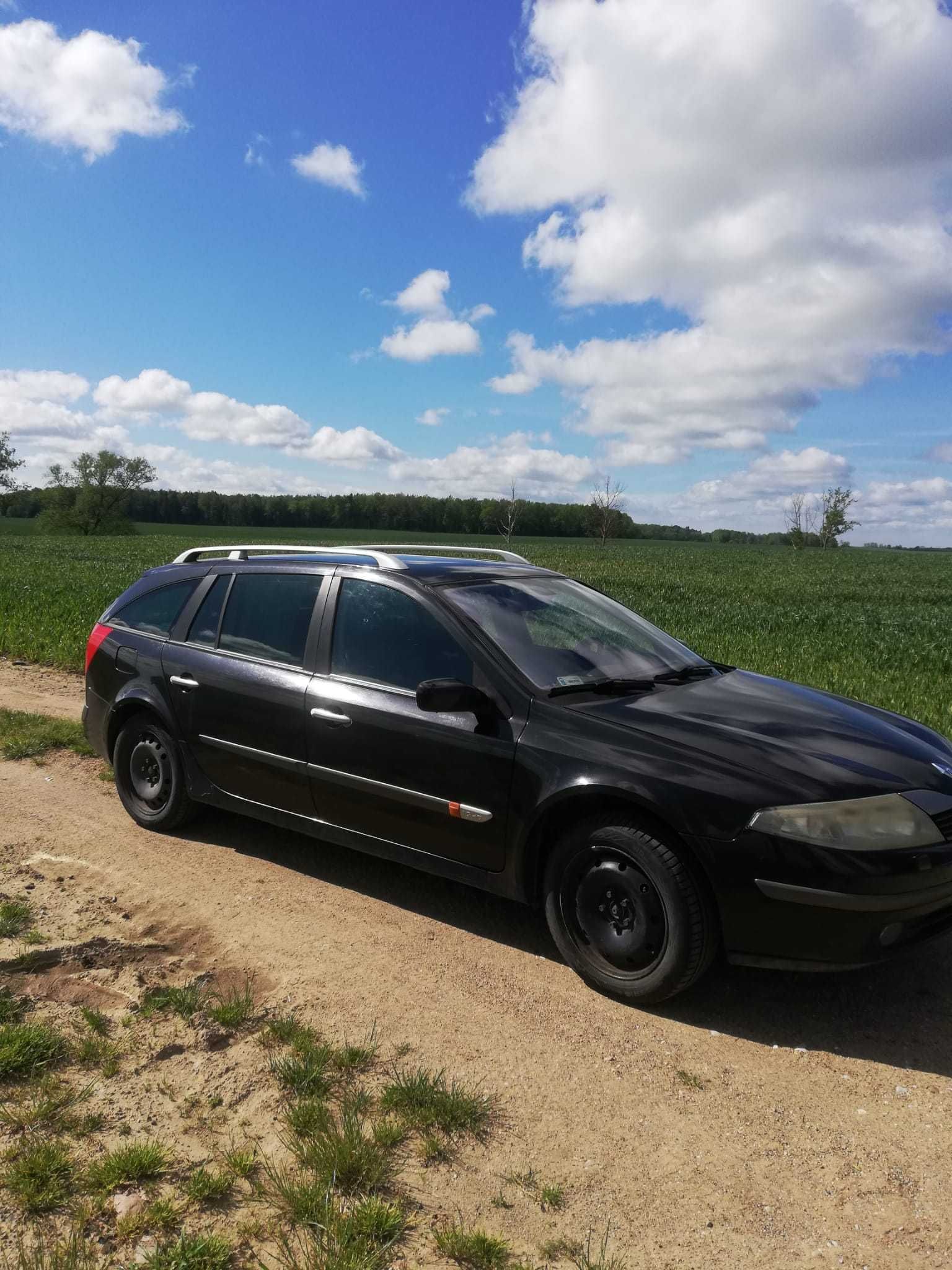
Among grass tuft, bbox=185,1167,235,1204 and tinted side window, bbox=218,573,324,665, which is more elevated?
tinted side window, bbox=218,573,324,665

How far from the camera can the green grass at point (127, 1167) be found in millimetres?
2352

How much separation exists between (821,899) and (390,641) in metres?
2.15

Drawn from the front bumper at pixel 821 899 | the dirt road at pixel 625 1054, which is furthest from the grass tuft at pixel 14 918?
the front bumper at pixel 821 899

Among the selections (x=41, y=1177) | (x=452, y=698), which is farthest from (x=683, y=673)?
(x=41, y=1177)

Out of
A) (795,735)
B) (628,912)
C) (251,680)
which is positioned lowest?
(628,912)

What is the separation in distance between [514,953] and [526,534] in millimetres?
89603

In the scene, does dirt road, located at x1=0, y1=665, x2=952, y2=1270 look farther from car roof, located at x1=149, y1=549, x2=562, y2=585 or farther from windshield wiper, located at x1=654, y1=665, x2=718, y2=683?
car roof, located at x1=149, y1=549, x2=562, y2=585

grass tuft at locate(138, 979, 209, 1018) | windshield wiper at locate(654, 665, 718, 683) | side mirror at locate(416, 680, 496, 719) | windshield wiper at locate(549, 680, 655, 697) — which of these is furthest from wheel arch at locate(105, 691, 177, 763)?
windshield wiper at locate(654, 665, 718, 683)

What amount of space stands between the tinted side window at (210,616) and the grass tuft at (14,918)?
162 centimetres

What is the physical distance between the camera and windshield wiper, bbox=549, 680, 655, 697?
3.84 metres

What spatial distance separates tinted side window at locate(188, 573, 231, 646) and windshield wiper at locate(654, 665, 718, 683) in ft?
8.04

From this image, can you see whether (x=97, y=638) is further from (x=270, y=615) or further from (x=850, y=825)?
(x=850, y=825)

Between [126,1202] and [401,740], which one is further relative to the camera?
[401,740]

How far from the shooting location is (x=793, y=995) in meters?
3.58
